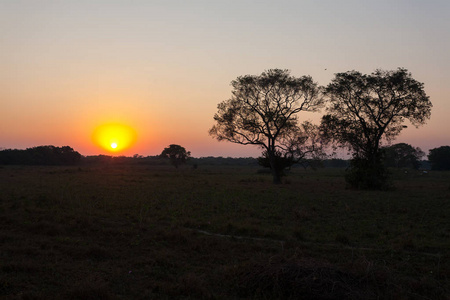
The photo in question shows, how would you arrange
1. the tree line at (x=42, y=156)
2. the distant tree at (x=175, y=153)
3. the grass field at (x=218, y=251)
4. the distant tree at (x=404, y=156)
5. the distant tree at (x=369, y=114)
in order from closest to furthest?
1. the grass field at (x=218, y=251)
2. the distant tree at (x=369, y=114)
3. the tree line at (x=42, y=156)
4. the distant tree at (x=175, y=153)
5. the distant tree at (x=404, y=156)

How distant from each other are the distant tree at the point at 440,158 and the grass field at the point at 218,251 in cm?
9817

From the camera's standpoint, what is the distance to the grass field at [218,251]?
25.9 ft

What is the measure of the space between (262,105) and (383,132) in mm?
13995

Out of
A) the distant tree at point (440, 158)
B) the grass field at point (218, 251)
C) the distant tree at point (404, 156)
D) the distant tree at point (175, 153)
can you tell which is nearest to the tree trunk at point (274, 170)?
the grass field at point (218, 251)

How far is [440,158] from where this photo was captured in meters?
104

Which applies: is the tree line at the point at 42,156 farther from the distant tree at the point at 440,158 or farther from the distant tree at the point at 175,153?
the distant tree at the point at 440,158

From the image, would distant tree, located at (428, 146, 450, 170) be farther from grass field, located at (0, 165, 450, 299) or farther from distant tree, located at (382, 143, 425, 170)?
grass field, located at (0, 165, 450, 299)

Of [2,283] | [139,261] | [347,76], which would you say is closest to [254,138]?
[347,76]

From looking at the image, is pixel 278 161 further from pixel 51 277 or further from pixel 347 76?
pixel 51 277

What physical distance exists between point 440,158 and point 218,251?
113808mm

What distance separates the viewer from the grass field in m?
7.90

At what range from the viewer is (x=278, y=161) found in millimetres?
44469

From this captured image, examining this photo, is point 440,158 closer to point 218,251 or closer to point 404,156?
point 404,156

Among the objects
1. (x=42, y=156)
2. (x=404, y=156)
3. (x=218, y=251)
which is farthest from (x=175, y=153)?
(x=218, y=251)
